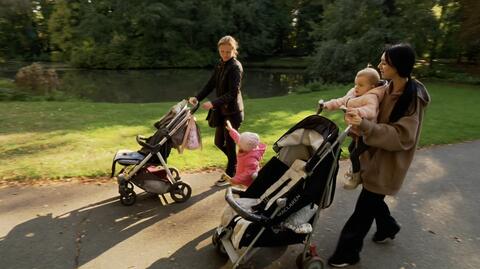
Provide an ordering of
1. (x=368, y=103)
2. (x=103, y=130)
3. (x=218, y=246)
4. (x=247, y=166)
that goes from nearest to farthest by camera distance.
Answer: (x=368, y=103)
(x=218, y=246)
(x=247, y=166)
(x=103, y=130)

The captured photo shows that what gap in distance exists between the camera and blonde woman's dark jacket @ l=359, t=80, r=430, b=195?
3.38 meters

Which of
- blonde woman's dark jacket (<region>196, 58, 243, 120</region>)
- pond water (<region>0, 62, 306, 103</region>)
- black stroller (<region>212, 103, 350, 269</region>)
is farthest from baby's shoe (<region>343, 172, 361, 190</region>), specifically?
pond water (<region>0, 62, 306, 103</region>)

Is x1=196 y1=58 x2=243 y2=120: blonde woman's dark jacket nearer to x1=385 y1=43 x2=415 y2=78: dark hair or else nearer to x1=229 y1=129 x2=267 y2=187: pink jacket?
x1=229 y1=129 x2=267 y2=187: pink jacket

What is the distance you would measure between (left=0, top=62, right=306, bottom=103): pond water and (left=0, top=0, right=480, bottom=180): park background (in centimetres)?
12

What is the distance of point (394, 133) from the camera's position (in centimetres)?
340

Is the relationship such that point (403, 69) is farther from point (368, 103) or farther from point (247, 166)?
point (247, 166)

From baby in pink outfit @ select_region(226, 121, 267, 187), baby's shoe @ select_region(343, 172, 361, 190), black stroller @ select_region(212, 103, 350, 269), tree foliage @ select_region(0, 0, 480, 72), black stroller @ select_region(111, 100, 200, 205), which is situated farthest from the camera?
tree foliage @ select_region(0, 0, 480, 72)

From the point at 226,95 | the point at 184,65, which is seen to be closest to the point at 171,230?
the point at 226,95

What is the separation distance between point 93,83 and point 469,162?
86.6 ft

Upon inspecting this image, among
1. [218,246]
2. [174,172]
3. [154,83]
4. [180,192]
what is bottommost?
[154,83]

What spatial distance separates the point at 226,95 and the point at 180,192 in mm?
1393

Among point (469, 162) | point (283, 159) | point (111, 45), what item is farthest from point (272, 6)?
point (283, 159)

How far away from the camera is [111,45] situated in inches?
1601

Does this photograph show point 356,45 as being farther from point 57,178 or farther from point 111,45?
point 111,45
